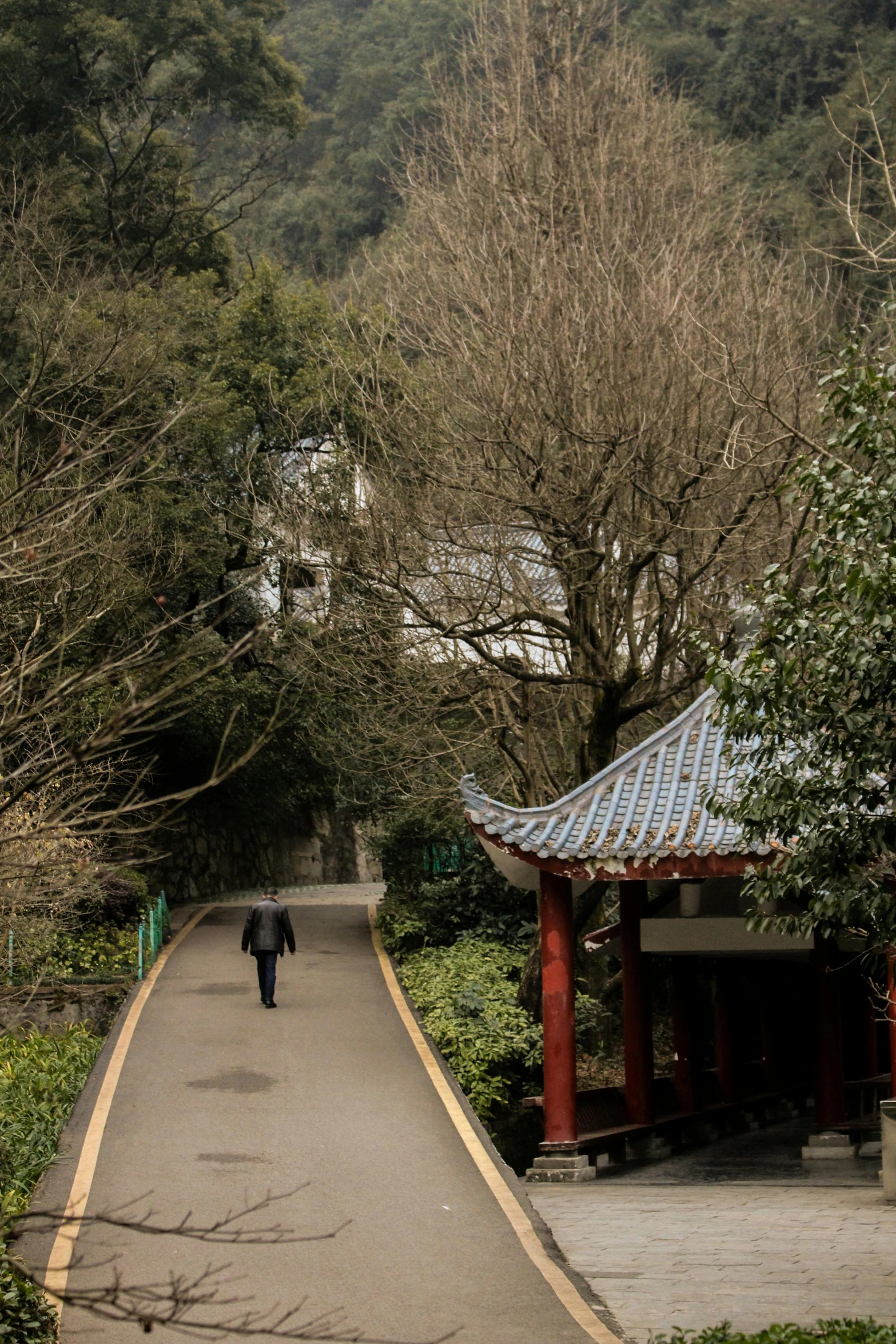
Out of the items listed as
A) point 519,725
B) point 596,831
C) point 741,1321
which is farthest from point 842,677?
point 519,725

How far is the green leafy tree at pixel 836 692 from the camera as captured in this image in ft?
22.3

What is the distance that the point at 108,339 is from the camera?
18438 mm

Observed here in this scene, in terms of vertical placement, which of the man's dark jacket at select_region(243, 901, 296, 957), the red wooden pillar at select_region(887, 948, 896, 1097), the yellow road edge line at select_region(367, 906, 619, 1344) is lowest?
the yellow road edge line at select_region(367, 906, 619, 1344)

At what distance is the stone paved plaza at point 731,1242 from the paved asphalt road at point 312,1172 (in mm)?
683

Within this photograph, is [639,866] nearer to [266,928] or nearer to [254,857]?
[266,928]

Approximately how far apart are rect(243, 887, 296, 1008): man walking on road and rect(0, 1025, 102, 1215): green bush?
197 cm

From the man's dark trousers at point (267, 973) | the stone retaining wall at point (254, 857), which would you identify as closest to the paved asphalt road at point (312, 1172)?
the man's dark trousers at point (267, 973)

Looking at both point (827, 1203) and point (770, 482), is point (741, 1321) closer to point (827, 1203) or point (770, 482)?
point (827, 1203)

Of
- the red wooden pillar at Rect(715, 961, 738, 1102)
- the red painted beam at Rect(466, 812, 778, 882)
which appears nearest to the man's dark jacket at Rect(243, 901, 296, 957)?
the red painted beam at Rect(466, 812, 778, 882)

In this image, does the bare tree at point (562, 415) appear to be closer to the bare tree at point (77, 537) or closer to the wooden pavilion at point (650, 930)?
the wooden pavilion at point (650, 930)

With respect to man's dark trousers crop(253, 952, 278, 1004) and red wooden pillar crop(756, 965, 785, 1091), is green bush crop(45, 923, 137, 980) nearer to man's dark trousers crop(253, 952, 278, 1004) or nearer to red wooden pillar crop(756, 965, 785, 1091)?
man's dark trousers crop(253, 952, 278, 1004)

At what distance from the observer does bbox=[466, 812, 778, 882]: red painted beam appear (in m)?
11.6

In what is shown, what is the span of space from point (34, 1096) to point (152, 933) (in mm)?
5861

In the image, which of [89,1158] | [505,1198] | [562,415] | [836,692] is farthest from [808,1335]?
[562,415]
